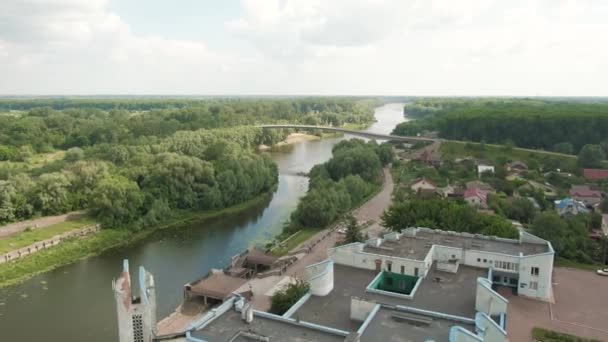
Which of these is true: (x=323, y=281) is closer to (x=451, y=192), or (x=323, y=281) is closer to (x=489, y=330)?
(x=489, y=330)

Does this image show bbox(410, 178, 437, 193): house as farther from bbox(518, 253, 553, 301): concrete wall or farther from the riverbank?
bbox(518, 253, 553, 301): concrete wall

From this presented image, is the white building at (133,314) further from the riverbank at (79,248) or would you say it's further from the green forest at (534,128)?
the green forest at (534,128)

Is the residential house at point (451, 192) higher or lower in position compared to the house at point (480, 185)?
lower

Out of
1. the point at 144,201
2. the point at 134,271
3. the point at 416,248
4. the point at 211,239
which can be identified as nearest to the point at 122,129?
the point at 144,201

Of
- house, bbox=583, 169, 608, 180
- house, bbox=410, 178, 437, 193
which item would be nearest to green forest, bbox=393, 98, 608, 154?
house, bbox=583, 169, 608, 180

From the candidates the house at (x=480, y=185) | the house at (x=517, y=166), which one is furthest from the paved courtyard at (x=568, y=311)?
the house at (x=517, y=166)

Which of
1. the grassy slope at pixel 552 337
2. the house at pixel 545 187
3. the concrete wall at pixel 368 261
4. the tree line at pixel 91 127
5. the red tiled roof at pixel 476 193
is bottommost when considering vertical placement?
the grassy slope at pixel 552 337

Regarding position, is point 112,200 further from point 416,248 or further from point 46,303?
point 416,248
